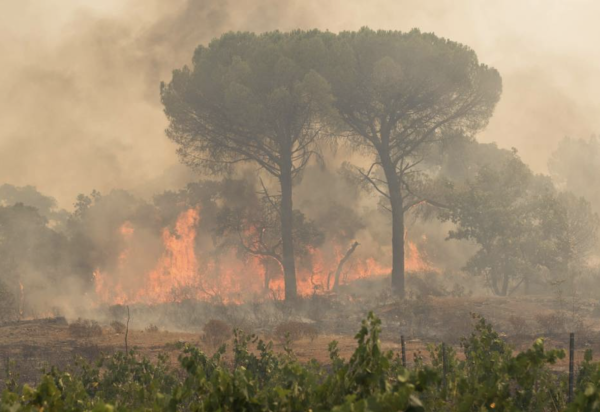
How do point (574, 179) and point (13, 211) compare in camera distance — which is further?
point (574, 179)

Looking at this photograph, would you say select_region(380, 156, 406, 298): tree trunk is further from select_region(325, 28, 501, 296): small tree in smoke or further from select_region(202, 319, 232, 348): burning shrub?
select_region(202, 319, 232, 348): burning shrub

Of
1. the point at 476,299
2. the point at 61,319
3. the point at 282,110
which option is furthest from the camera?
the point at 282,110

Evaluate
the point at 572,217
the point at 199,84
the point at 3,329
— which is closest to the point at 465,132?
the point at 572,217

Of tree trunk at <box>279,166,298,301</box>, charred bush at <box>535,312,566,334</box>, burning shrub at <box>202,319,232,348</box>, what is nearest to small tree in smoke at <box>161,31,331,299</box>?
tree trunk at <box>279,166,298,301</box>

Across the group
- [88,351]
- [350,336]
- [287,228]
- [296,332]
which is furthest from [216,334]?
[287,228]

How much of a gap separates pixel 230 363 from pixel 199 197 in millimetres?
24955

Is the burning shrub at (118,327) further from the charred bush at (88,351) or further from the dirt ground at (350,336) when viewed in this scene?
the charred bush at (88,351)

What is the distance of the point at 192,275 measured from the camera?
141 feet

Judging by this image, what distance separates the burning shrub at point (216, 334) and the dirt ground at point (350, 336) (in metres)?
0.37

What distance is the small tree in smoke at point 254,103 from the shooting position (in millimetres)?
35062

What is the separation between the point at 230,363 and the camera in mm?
18594

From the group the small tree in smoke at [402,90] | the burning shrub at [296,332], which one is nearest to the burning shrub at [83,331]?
the burning shrub at [296,332]

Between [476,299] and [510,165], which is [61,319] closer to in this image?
[476,299]

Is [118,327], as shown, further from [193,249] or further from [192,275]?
[193,249]
